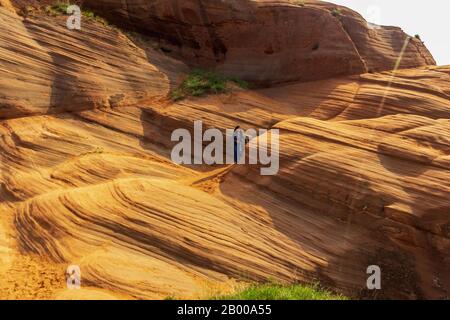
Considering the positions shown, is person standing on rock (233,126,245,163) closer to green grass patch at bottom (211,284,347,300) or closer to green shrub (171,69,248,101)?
green shrub (171,69,248,101)

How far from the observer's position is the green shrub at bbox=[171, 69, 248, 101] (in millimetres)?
18788

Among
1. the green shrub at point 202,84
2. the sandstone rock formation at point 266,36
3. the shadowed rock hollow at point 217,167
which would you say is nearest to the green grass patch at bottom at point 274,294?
the shadowed rock hollow at point 217,167

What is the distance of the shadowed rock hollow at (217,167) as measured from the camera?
37.2ft

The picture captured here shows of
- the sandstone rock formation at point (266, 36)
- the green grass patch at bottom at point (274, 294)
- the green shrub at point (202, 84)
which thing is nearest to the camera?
the green grass patch at bottom at point (274, 294)

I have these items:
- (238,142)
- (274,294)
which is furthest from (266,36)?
(274,294)

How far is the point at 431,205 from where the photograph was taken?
506 inches

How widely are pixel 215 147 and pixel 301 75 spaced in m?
5.52

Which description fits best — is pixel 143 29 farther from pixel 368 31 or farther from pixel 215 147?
pixel 368 31

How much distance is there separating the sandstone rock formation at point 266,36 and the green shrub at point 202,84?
815 mm

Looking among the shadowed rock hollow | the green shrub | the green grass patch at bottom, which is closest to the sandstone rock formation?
the shadowed rock hollow

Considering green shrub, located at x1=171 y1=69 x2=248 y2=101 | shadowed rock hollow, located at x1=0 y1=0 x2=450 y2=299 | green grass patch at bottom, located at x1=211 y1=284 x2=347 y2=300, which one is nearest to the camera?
green grass patch at bottom, located at x1=211 y1=284 x2=347 y2=300

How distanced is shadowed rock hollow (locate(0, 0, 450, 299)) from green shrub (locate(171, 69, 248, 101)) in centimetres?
46

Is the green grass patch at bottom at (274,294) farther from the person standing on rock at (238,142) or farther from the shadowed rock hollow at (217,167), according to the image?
the person standing on rock at (238,142)

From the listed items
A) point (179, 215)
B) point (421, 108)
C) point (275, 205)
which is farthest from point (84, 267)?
point (421, 108)
